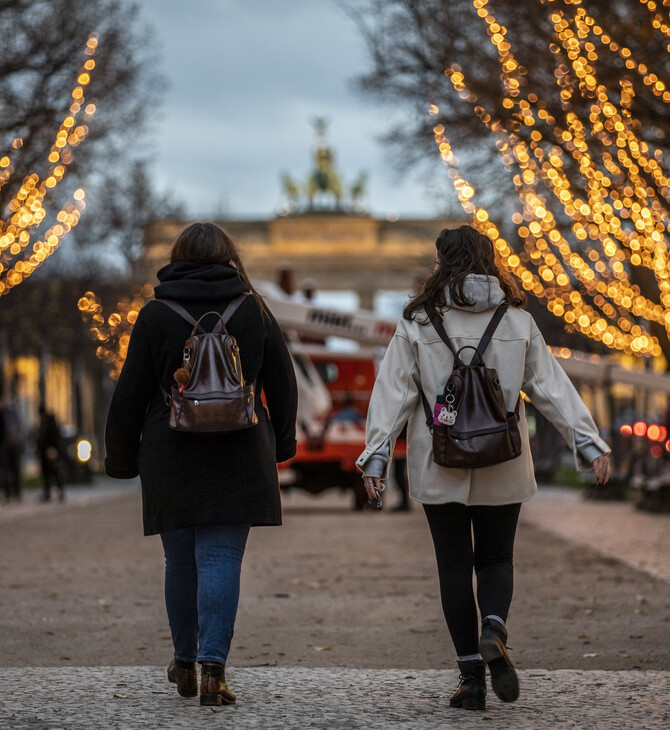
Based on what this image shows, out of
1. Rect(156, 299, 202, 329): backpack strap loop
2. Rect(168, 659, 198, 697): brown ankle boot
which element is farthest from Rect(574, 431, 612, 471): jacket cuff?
Rect(168, 659, 198, 697): brown ankle boot

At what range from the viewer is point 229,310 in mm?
5559

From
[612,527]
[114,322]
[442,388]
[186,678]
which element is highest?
[114,322]

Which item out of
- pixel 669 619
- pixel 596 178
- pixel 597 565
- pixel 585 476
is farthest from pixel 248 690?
pixel 585 476

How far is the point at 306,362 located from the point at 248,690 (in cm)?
1669

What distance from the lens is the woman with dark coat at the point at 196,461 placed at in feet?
18.0

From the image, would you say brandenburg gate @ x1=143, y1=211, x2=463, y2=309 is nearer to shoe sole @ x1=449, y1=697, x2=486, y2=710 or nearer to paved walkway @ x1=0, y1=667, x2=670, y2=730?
paved walkway @ x1=0, y1=667, x2=670, y2=730

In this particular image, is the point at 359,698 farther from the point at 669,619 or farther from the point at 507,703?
the point at 669,619

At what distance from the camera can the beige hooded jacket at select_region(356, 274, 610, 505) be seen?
543 cm

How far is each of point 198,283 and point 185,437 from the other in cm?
53

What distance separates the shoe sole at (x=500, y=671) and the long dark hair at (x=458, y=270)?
1161 millimetres

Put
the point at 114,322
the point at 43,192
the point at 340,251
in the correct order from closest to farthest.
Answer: the point at 43,192 → the point at 114,322 → the point at 340,251

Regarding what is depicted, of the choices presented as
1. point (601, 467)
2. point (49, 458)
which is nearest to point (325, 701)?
point (601, 467)

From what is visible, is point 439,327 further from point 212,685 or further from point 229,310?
point 212,685

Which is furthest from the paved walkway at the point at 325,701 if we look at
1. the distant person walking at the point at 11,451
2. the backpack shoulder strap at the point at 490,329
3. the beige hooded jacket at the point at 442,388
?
the distant person walking at the point at 11,451
